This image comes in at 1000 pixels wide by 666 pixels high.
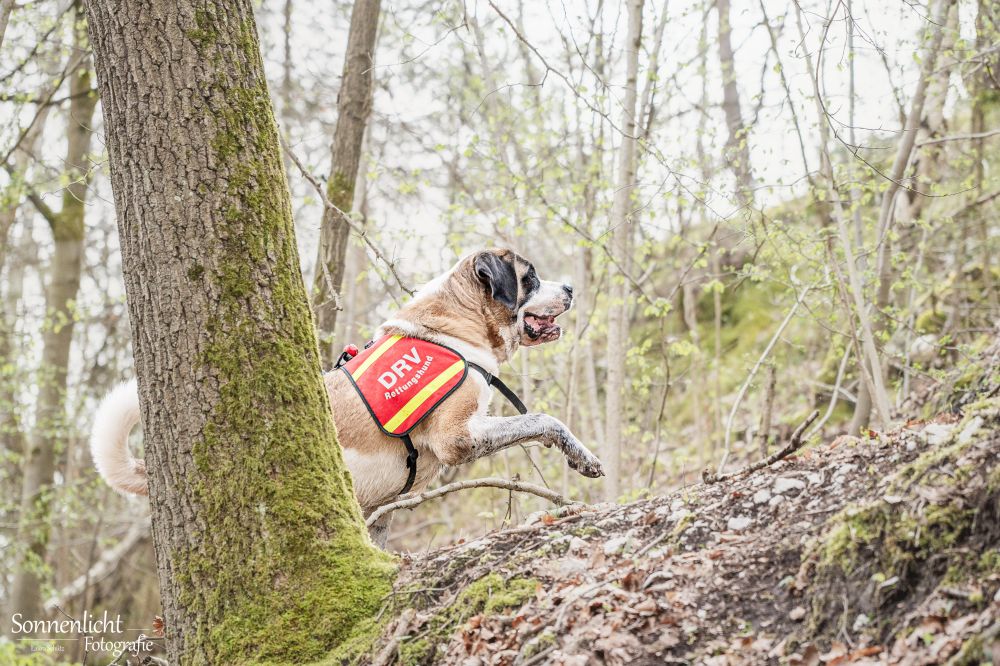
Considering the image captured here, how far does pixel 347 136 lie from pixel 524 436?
2.90 m

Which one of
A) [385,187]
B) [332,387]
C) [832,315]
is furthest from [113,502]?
[832,315]

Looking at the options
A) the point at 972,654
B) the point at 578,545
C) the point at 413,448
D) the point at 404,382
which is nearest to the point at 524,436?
the point at 413,448

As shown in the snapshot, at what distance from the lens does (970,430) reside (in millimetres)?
2582

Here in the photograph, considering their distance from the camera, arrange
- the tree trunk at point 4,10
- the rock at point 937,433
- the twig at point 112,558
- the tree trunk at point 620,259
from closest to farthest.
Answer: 1. the rock at point 937,433
2. the tree trunk at point 4,10
3. the tree trunk at point 620,259
4. the twig at point 112,558

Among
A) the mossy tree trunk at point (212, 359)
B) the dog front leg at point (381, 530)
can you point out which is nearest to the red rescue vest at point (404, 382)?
the dog front leg at point (381, 530)

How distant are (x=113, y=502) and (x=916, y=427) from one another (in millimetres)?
13945

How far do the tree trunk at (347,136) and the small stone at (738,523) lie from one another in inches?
146

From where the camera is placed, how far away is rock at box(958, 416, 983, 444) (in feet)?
8.34

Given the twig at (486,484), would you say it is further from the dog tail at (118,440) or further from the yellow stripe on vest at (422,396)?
the dog tail at (118,440)

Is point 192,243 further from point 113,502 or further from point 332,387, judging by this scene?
point 113,502

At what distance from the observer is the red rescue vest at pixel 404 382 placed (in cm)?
420

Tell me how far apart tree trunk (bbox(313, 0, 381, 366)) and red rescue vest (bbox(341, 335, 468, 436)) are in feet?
5.55

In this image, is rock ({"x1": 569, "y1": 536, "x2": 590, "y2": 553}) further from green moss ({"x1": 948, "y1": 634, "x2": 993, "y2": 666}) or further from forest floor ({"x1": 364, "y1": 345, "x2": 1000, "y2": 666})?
green moss ({"x1": 948, "y1": 634, "x2": 993, "y2": 666})

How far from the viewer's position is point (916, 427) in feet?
10.6
